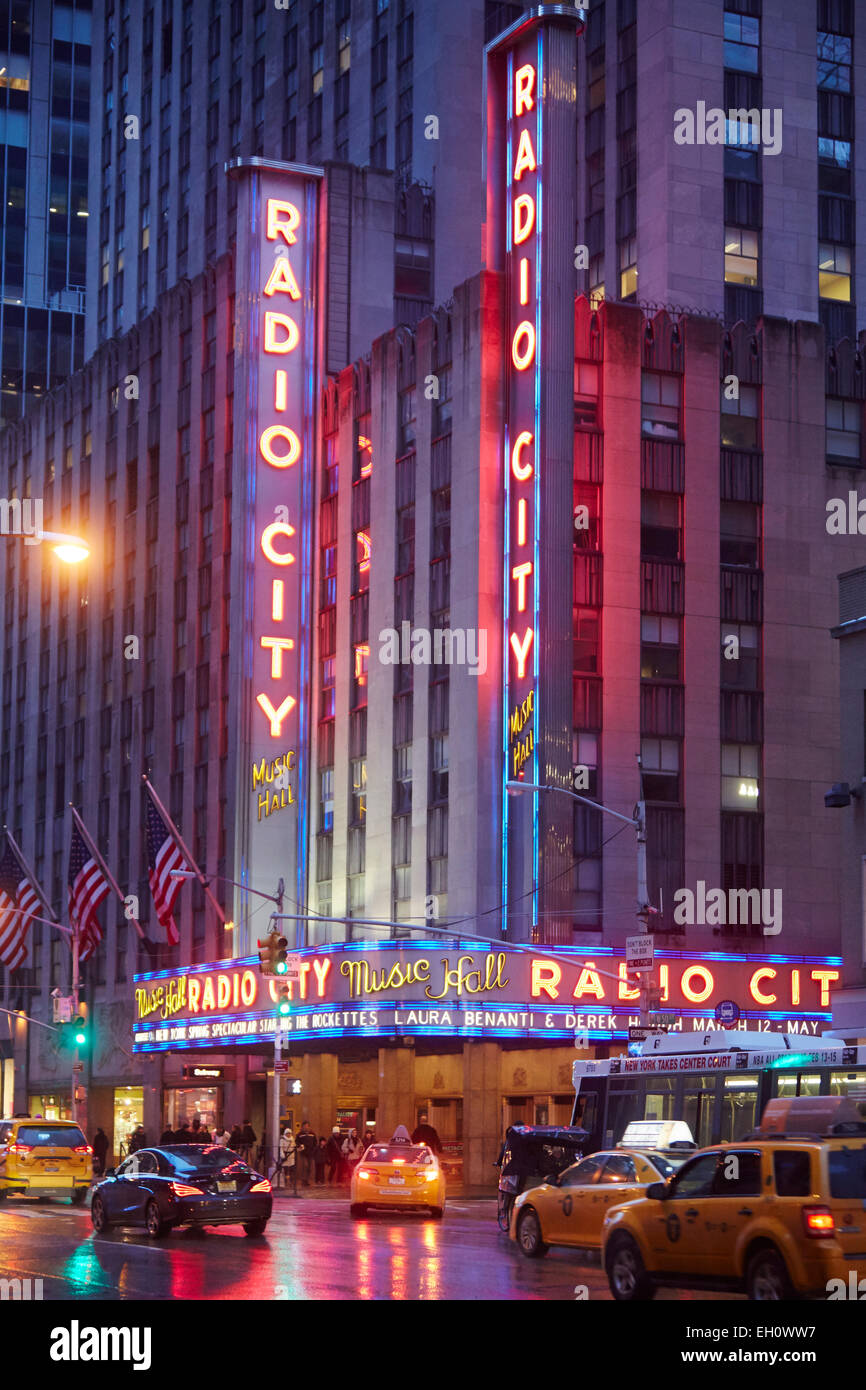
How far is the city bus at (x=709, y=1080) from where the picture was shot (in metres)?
32.0

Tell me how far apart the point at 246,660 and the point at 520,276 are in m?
16.7

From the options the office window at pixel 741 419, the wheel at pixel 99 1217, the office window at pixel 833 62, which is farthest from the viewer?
the office window at pixel 833 62

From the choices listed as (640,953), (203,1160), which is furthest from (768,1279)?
(640,953)

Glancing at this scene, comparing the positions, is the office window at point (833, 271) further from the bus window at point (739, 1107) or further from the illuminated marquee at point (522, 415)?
the bus window at point (739, 1107)

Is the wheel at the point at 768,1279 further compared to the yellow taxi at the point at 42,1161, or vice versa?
the yellow taxi at the point at 42,1161

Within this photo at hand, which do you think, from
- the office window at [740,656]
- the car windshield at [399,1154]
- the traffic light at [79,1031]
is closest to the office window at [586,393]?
the office window at [740,656]

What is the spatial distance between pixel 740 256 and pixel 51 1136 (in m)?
45.8

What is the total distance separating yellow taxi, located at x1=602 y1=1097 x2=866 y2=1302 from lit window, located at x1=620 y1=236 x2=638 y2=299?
187ft

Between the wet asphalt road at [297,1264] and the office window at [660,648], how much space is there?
25.5m

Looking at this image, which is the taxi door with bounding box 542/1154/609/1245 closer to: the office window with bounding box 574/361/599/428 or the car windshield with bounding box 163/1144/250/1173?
the car windshield with bounding box 163/1144/250/1173

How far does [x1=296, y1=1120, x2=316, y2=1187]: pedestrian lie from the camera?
188 feet

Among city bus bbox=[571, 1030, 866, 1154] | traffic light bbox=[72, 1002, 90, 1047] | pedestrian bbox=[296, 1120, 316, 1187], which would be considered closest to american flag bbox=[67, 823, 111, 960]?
traffic light bbox=[72, 1002, 90, 1047]

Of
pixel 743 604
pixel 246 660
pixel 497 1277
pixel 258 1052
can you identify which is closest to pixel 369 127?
pixel 246 660

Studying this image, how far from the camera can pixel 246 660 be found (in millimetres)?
66500
